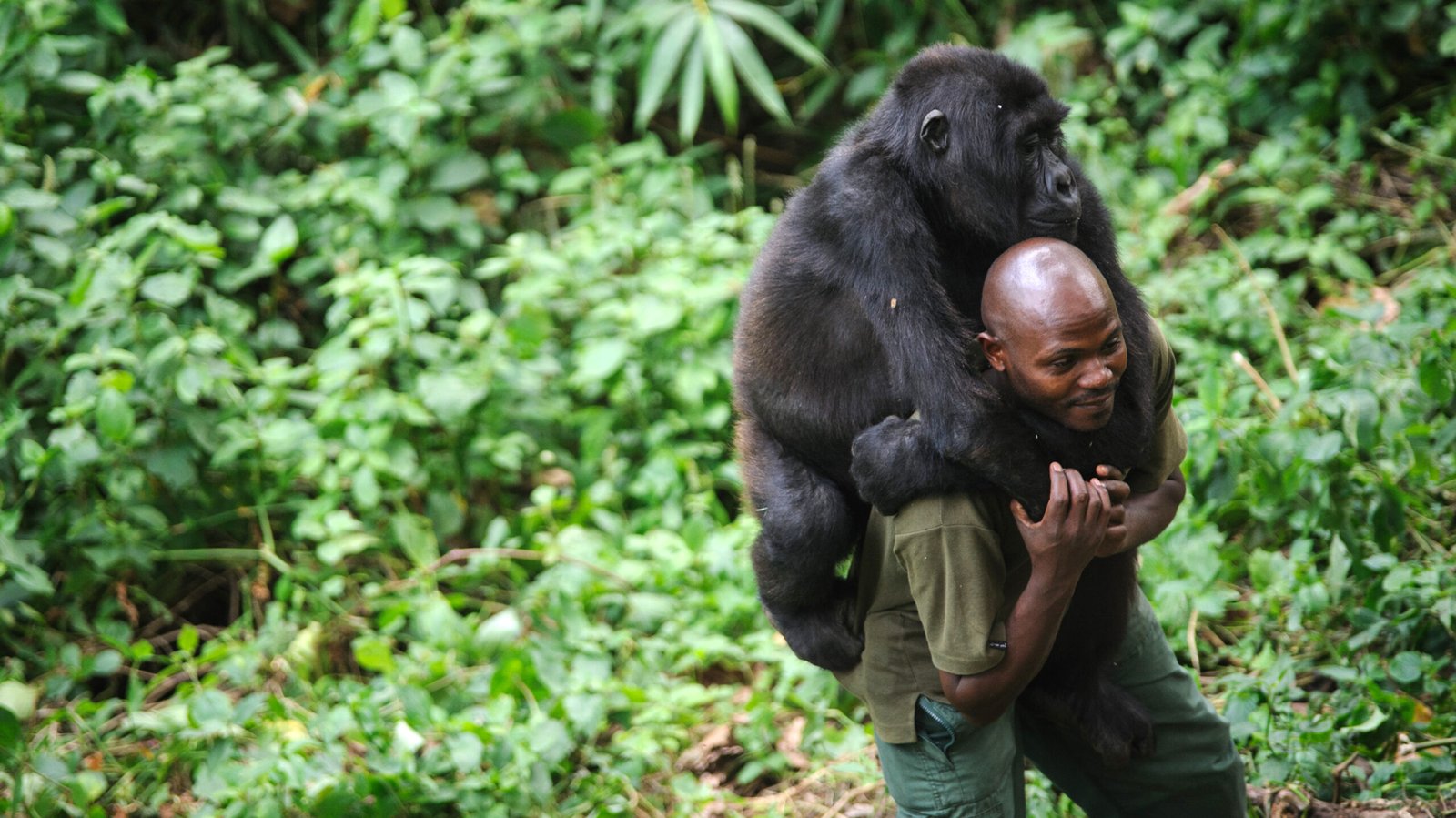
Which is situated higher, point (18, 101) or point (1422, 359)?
point (18, 101)

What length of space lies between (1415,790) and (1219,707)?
0.65 meters

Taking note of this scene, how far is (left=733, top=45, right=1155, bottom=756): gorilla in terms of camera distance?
2768 mm

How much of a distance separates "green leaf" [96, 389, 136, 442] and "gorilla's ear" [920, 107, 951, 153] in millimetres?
3525

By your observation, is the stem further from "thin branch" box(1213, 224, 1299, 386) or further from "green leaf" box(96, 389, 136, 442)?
"thin branch" box(1213, 224, 1299, 386)

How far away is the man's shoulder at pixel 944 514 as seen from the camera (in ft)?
8.49

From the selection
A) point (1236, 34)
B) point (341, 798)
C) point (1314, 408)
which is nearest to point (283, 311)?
point (341, 798)

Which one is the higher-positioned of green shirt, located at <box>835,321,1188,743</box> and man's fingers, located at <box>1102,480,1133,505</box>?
man's fingers, located at <box>1102,480,1133,505</box>

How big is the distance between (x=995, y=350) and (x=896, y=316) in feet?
0.83

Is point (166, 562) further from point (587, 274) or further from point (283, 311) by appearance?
point (587, 274)

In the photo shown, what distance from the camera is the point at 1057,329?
8.27ft

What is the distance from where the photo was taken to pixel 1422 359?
156 inches

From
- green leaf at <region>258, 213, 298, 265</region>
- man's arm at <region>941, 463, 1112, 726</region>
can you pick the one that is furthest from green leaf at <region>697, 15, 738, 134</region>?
man's arm at <region>941, 463, 1112, 726</region>

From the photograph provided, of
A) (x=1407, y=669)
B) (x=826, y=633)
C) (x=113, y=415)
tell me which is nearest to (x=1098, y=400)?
(x=826, y=633)

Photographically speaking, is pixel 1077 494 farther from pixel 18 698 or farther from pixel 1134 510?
pixel 18 698
